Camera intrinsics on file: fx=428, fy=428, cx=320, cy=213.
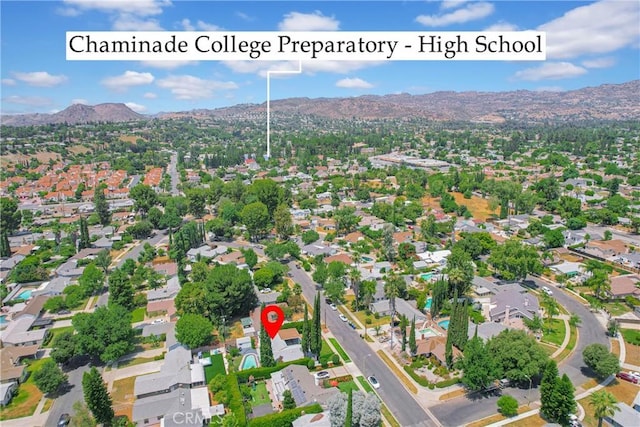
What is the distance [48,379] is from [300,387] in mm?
14553

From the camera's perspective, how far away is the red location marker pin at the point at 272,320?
28758 millimetres

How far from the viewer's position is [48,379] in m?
24.7

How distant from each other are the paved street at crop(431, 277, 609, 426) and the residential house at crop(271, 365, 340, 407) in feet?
19.9

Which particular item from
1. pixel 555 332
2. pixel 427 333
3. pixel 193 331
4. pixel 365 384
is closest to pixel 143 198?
pixel 193 331

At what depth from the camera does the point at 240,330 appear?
1284 inches

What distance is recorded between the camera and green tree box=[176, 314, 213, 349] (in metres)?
28.6

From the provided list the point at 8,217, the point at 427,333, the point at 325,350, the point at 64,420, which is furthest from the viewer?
the point at 8,217

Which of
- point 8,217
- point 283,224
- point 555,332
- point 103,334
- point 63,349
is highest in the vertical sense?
point 8,217

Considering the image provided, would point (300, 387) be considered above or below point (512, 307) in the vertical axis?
below

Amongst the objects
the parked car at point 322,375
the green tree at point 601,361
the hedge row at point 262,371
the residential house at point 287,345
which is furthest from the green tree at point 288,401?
the green tree at point 601,361

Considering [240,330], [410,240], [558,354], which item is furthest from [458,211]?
[240,330]

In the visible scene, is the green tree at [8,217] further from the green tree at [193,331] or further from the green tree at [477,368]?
the green tree at [477,368]

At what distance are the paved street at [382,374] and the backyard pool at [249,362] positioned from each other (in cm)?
627

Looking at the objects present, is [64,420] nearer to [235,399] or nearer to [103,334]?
[103,334]
